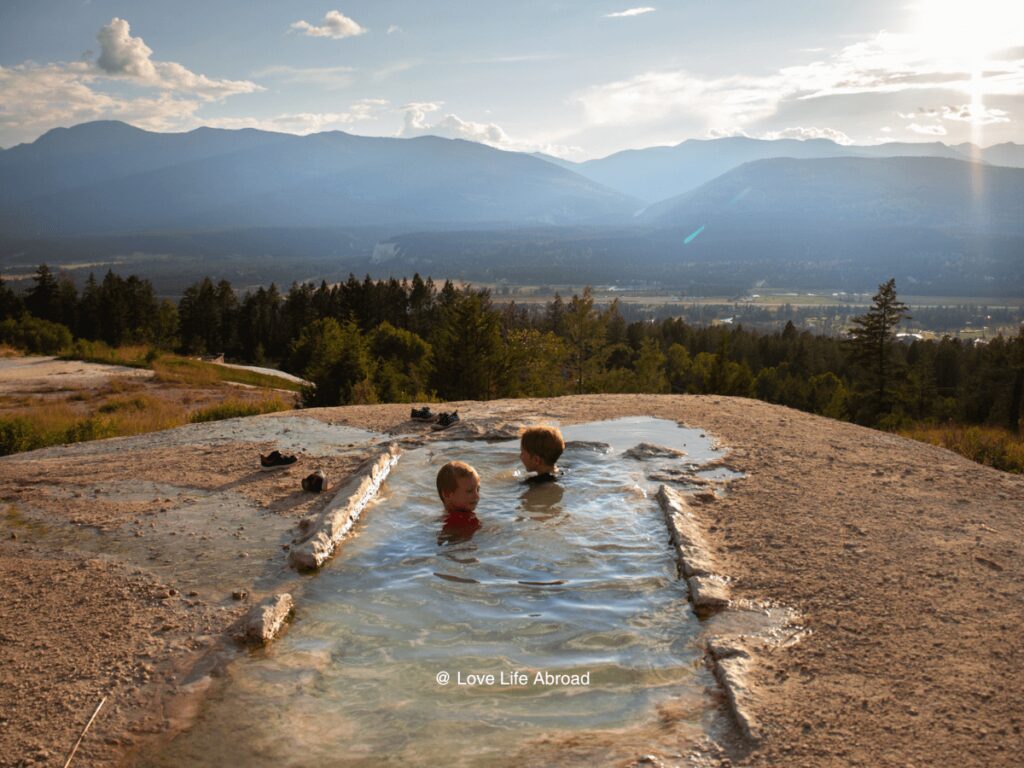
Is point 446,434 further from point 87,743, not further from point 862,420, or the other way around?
point 862,420

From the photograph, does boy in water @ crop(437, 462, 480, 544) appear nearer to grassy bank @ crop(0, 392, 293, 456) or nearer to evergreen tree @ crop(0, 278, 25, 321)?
grassy bank @ crop(0, 392, 293, 456)

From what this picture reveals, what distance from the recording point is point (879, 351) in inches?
1732

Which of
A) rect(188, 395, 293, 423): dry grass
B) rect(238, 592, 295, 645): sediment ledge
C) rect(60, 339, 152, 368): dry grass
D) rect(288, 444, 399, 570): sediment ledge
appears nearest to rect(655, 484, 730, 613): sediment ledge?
rect(238, 592, 295, 645): sediment ledge

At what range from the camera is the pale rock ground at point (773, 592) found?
4.19 meters

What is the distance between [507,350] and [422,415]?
46.3 feet

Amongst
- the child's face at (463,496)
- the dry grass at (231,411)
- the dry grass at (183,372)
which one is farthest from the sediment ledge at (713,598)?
the dry grass at (183,372)

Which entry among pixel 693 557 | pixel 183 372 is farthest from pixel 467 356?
pixel 693 557

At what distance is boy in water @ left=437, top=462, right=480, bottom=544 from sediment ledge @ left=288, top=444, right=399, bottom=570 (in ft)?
3.36

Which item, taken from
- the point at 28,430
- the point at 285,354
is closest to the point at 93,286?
the point at 285,354

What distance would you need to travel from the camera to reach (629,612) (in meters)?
5.88

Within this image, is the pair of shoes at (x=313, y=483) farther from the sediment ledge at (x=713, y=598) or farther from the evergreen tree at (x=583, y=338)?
the evergreen tree at (x=583, y=338)

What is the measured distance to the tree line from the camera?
2444 centimetres

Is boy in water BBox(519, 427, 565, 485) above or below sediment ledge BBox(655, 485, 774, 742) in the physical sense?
above

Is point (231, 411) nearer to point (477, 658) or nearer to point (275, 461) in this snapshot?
point (275, 461)
